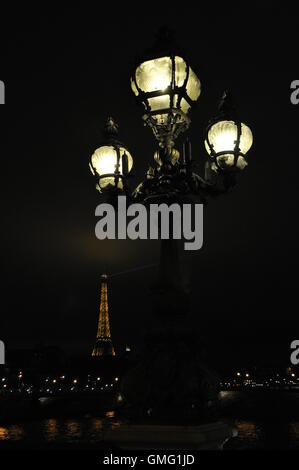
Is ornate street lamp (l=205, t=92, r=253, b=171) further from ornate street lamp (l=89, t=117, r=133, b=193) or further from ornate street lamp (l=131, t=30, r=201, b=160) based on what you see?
ornate street lamp (l=89, t=117, r=133, b=193)

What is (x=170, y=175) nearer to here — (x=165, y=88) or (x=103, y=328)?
(x=165, y=88)

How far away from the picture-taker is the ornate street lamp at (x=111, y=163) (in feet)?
17.0

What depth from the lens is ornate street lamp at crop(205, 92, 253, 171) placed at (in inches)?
192

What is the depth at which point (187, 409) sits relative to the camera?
4.07 meters

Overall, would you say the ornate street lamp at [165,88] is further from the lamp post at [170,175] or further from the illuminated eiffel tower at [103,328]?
the illuminated eiffel tower at [103,328]

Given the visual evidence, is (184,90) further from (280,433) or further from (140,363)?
(280,433)

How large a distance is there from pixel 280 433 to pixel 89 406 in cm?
3847

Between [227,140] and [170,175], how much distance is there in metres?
0.64

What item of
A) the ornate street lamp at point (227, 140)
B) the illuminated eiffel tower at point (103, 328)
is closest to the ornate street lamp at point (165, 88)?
the ornate street lamp at point (227, 140)

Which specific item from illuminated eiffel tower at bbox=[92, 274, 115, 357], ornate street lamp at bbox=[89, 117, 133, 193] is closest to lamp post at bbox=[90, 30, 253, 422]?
ornate street lamp at bbox=[89, 117, 133, 193]

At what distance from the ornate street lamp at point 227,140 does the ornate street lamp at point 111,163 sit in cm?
87

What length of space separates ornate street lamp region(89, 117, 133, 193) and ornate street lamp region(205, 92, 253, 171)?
2.84ft

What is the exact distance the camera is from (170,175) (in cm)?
492

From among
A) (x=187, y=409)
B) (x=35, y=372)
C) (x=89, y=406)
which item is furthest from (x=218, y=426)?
(x=35, y=372)
